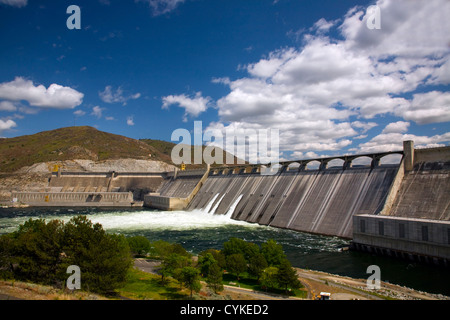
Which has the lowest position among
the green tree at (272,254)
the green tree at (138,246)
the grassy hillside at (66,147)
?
the green tree at (138,246)

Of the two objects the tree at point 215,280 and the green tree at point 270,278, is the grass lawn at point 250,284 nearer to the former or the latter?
the green tree at point 270,278

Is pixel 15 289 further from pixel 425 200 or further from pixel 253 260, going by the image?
pixel 425 200

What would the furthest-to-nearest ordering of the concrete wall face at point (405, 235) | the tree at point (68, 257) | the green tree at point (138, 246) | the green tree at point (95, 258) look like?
the green tree at point (138, 246)
the concrete wall face at point (405, 235)
the tree at point (68, 257)
the green tree at point (95, 258)

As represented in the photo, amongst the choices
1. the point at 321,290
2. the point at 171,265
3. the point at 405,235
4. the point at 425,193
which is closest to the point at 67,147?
the point at 171,265

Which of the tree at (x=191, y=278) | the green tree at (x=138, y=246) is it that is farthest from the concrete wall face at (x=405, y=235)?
the green tree at (x=138, y=246)

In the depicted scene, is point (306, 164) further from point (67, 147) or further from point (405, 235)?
point (67, 147)
